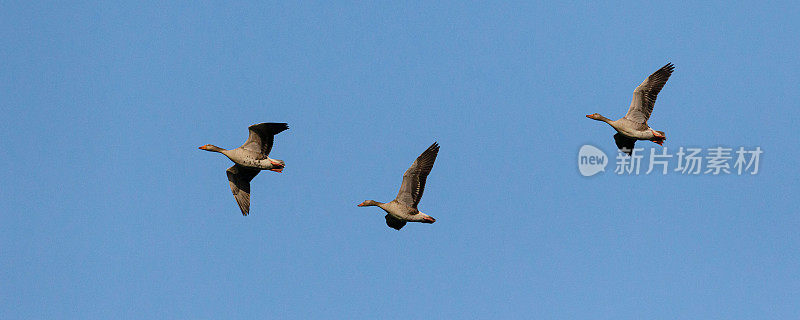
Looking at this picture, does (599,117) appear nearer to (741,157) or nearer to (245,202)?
(741,157)

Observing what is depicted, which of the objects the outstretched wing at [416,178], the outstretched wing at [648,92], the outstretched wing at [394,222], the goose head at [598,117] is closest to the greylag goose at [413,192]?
the outstretched wing at [416,178]

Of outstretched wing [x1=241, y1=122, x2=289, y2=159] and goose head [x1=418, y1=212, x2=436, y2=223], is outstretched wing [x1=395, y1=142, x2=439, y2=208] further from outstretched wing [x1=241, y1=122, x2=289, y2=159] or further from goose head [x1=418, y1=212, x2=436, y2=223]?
outstretched wing [x1=241, y1=122, x2=289, y2=159]

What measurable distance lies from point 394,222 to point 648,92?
380 inches

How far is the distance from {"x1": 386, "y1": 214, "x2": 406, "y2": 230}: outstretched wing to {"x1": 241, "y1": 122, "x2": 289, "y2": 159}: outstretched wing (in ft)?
14.8

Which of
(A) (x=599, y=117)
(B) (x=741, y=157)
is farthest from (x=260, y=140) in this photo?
(B) (x=741, y=157)

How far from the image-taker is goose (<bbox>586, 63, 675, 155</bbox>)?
173 ft

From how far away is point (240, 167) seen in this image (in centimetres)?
5322

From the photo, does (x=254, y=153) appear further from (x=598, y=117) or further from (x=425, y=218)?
(x=598, y=117)

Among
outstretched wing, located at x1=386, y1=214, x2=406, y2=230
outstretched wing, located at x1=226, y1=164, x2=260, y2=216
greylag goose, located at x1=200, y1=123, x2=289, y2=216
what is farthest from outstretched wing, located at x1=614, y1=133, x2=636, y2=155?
outstretched wing, located at x1=226, y1=164, x2=260, y2=216

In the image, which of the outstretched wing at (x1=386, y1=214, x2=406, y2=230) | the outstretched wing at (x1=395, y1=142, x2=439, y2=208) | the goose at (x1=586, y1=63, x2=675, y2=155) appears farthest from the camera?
the goose at (x1=586, y1=63, x2=675, y2=155)

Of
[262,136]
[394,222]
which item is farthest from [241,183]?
[394,222]

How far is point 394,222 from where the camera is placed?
5162 cm

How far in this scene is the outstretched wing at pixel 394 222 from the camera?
51500 mm

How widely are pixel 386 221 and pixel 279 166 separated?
3991 mm
